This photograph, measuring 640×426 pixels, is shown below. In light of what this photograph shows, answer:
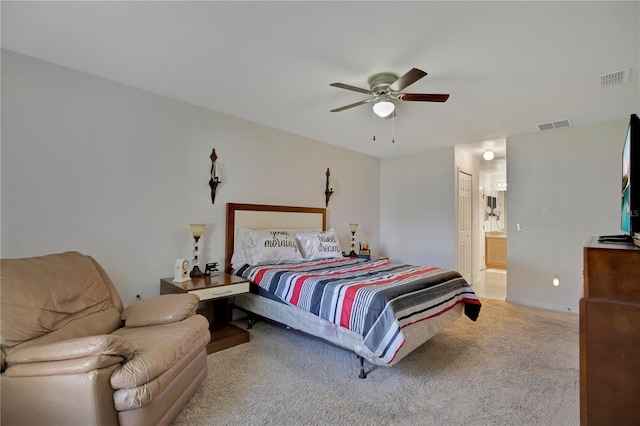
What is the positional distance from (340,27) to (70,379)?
2.48 m

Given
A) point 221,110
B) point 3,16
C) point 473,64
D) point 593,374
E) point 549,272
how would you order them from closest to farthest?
point 593,374
point 3,16
point 473,64
point 221,110
point 549,272

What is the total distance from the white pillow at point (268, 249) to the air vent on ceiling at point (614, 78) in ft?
11.3

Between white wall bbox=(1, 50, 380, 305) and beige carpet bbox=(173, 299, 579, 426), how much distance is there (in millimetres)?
1355

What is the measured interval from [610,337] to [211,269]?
3.20 meters

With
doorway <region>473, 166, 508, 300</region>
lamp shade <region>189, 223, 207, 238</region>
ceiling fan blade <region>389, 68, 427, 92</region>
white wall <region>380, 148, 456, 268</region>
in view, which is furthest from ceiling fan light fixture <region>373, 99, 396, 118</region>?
doorway <region>473, 166, 508, 300</region>

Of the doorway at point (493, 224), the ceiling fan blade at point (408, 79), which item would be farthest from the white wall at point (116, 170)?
the doorway at point (493, 224)

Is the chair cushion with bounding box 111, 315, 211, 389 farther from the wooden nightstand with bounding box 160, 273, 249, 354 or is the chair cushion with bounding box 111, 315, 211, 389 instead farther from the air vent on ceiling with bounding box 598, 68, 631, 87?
the air vent on ceiling with bounding box 598, 68, 631, 87

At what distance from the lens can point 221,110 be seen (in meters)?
3.58

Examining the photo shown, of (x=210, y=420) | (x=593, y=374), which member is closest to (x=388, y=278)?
(x=593, y=374)

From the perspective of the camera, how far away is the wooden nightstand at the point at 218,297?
9.09 feet

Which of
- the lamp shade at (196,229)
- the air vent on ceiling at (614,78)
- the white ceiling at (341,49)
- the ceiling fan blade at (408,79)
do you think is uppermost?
the white ceiling at (341,49)

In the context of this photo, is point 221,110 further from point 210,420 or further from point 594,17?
point 594,17

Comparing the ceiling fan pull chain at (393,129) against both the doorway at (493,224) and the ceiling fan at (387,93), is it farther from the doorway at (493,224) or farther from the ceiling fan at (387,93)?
the doorway at (493,224)

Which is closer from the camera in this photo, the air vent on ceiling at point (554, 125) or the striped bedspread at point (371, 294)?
the striped bedspread at point (371, 294)
